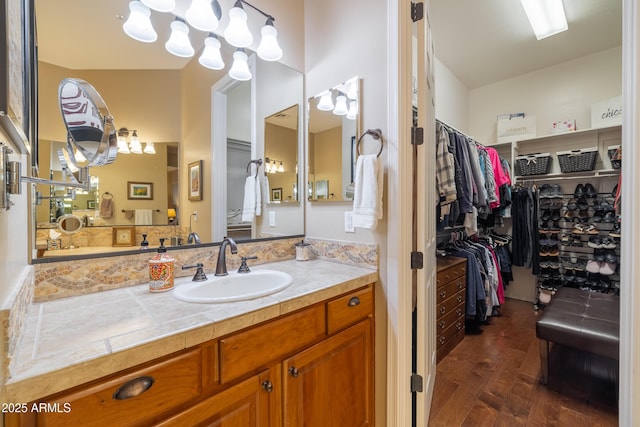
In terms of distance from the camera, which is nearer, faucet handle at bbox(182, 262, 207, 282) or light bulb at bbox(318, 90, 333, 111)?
faucet handle at bbox(182, 262, 207, 282)

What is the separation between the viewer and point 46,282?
985mm

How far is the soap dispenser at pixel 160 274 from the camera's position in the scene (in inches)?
42.9

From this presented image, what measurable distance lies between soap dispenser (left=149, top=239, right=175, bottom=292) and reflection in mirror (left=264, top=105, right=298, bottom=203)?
0.83 metres

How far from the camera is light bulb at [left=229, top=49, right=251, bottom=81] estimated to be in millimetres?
1582

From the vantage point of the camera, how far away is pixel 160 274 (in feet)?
3.60

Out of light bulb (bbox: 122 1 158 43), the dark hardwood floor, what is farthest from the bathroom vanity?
light bulb (bbox: 122 1 158 43)

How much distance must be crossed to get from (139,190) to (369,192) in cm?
109

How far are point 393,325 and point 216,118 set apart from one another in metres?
1.48

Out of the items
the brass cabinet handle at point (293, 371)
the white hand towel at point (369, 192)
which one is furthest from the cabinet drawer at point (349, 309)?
the white hand towel at point (369, 192)

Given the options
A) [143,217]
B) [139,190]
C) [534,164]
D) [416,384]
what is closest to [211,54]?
[139,190]

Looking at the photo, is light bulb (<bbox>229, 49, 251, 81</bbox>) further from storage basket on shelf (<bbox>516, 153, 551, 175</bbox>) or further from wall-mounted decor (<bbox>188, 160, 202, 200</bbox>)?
storage basket on shelf (<bbox>516, 153, 551, 175</bbox>)

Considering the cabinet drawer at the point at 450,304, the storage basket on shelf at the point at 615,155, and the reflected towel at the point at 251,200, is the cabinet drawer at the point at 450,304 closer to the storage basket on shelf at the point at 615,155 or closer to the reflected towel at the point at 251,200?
the reflected towel at the point at 251,200

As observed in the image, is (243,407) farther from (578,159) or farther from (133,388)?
(578,159)

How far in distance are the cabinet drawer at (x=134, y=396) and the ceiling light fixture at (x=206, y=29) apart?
1392 millimetres
